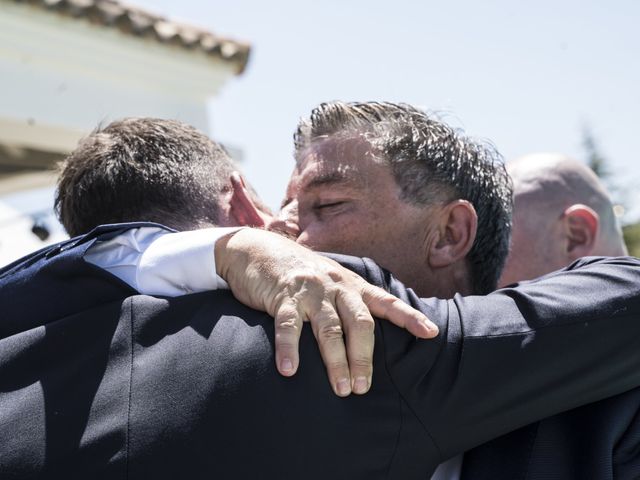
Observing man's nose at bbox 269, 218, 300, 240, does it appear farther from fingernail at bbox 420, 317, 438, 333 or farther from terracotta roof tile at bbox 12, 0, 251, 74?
terracotta roof tile at bbox 12, 0, 251, 74

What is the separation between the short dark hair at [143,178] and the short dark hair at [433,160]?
375 mm

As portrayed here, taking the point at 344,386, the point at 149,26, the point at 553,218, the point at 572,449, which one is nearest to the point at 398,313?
the point at 344,386

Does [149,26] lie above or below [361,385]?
below

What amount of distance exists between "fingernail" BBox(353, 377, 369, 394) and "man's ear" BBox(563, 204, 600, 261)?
226 centimetres

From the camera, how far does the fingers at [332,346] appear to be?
1698 millimetres

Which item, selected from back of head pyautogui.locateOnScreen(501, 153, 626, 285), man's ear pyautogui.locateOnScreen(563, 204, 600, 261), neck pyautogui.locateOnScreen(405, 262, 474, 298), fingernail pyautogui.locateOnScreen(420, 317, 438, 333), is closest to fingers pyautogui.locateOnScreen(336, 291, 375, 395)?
fingernail pyautogui.locateOnScreen(420, 317, 438, 333)

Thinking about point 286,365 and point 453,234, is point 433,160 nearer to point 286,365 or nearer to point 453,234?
point 453,234

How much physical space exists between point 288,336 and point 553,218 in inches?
91.1

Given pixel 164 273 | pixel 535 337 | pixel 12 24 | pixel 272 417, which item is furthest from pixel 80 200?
pixel 12 24

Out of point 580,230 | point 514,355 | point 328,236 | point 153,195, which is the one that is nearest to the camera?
point 514,355

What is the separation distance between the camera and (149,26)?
7309mm

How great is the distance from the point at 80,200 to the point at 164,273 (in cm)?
65

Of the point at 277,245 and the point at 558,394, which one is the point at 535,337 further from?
the point at 277,245

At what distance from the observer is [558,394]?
188 cm
